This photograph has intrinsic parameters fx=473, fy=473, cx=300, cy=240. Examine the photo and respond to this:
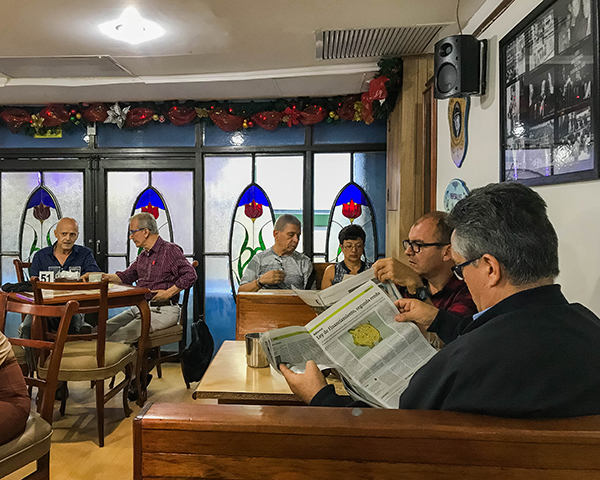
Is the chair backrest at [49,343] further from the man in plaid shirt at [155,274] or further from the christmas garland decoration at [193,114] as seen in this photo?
the christmas garland decoration at [193,114]

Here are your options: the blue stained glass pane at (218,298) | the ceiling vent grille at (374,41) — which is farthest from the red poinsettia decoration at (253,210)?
the ceiling vent grille at (374,41)

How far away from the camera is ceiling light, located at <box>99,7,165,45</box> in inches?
104

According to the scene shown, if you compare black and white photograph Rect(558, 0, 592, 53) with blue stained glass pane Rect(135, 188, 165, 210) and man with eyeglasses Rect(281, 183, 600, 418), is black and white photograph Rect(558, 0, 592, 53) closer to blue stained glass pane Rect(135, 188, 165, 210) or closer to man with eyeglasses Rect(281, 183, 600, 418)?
man with eyeglasses Rect(281, 183, 600, 418)

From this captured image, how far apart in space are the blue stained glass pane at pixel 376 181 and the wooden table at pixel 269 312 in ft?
7.00

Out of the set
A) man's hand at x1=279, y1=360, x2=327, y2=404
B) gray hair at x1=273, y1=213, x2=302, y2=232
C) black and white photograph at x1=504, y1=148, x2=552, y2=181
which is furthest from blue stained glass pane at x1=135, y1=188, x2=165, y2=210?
man's hand at x1=279, y1=360, x2=327, y2=404

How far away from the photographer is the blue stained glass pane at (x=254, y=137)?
4.45 metres

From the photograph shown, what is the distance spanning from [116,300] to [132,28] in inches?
66.5

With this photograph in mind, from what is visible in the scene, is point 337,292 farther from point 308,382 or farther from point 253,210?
point 253,210

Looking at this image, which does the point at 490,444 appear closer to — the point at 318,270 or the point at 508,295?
the point at 508,295

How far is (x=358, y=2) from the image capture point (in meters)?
2.46

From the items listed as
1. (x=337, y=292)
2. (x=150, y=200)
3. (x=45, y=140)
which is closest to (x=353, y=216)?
(x=150, y=200)

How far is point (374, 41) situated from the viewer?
2.98 meters

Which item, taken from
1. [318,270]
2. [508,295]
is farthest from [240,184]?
[508,295]

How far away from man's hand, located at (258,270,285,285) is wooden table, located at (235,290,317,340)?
2.99 feet
